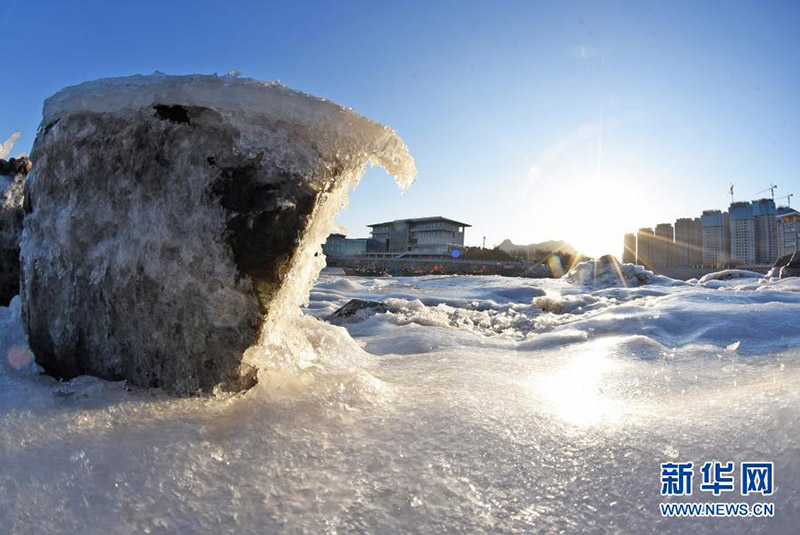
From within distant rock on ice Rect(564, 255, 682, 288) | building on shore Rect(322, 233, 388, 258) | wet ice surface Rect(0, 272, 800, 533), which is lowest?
wet ice surface Rect(0, 272, 800, 533)

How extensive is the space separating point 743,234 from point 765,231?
1.59m

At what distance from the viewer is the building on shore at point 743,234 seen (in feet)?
118

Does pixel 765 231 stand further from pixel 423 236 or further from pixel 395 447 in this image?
pixel 395 447

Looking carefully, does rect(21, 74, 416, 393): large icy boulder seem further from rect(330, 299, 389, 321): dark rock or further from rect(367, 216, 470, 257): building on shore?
rect(367, 216, 470, 257): building on shore

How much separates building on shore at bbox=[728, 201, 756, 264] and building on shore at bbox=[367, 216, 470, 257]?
24.6 meters

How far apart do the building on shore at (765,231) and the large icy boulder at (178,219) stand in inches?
1750

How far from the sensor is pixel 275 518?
85cm

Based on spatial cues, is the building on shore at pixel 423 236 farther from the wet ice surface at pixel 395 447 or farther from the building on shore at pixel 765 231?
the wet ice surface at pixel 395 447

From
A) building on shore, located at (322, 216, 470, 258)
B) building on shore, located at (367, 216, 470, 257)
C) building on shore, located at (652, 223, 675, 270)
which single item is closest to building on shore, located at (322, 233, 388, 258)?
building on shore, located at (322, 216, 470, 258)

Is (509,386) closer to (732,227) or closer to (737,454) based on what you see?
(737,454)

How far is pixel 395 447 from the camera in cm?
115

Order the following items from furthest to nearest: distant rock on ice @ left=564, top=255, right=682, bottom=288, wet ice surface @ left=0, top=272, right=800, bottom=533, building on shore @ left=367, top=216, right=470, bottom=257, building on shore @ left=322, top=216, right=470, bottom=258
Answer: building on shore @ left=367, top=216, right=470, bottom=257 < building on shore @ left=322, top=216, right=470, bottom=258 < distant rock on ice @ left=564, top=255, right=682, bottom=288 < wet ice surface @ left=0, top=272, right=800, bottom=533

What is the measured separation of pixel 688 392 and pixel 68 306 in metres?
2.52

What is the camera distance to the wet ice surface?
2.81 feet
